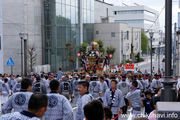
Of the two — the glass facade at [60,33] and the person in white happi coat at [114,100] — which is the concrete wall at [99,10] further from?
the person in white happi coat at [114,100]

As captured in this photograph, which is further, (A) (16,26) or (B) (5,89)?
(A) (16,26)

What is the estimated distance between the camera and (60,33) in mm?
50219

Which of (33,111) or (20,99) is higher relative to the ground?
(33,111)

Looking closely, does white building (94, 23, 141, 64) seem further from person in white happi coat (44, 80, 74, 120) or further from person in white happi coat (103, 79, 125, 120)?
person in white happi coat (44, 80, 74, 120)

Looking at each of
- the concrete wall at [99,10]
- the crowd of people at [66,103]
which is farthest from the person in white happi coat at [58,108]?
the concrete wall at [99,10]

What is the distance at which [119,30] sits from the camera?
6625 cm

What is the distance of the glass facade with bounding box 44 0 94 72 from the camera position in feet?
161

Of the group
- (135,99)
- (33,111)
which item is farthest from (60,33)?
(33,111)

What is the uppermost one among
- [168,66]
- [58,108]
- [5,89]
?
[168,66]

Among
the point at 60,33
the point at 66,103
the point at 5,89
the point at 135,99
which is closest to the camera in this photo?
the point at 66,103

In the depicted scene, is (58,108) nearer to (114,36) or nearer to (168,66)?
(168,66)

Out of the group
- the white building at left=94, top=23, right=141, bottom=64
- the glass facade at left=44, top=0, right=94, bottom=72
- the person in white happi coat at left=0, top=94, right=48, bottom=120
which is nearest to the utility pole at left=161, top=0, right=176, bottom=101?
the person in white happi coat at left=0, top=94, right=48, bottom=120

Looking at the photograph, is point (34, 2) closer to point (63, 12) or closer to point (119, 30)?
point (63, 12)

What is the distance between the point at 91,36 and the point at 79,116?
55.0 meters
